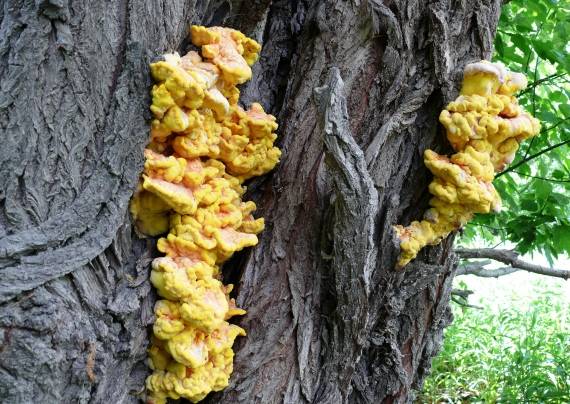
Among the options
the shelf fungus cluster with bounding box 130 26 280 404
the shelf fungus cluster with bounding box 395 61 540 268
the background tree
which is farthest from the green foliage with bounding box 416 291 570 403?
the shelf fungus cluster with bounding box 130 26 280 404

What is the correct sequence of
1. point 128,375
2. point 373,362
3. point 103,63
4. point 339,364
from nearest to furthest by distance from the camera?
point 103,63, point 128,375, point 339,364, point 373,362

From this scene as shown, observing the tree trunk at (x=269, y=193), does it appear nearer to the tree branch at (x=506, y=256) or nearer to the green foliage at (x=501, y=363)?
the tree branch at (x=506, y=256)

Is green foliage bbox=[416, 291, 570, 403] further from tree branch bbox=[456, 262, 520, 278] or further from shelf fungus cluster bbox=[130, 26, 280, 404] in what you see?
shelf fungus cluster bbox=[130, 26, 280, 404]

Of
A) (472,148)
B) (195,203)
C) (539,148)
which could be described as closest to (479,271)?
(539,148)

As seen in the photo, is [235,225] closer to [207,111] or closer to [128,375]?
[207,111]

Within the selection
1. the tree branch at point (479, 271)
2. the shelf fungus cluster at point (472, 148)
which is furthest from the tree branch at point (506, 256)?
the shelf fungus cluster at point (472, 148)

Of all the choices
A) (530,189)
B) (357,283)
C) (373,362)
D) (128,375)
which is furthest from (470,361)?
(128,375)

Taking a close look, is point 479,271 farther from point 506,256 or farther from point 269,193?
point 269,193
